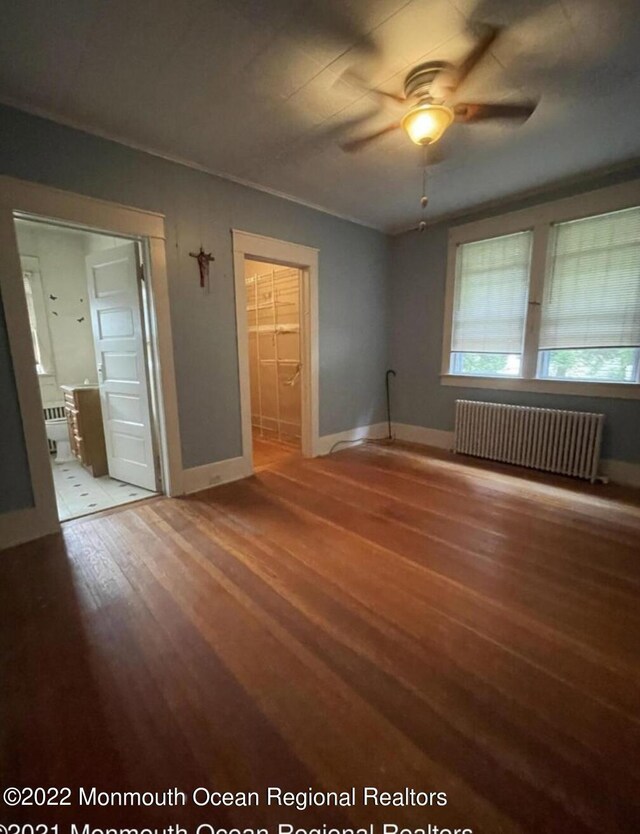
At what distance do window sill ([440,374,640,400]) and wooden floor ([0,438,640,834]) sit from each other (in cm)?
127

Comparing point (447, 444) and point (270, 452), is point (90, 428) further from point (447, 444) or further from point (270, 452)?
point (447, 444)

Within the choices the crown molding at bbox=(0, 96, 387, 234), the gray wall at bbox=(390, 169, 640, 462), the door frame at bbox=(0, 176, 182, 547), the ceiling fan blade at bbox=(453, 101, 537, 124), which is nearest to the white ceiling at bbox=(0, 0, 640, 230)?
the crown molding at bbox=(0, 96, 387, 234)

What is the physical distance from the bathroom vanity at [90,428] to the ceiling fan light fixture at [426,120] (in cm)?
351

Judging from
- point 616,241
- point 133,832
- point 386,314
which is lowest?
point 133,832

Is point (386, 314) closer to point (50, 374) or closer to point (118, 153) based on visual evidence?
point (118, 153)

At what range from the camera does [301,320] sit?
3.90 metres

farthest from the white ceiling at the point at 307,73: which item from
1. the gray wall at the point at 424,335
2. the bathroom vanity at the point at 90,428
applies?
the bathroom vanity at the point at 90,428

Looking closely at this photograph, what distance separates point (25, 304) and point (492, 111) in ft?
9.97

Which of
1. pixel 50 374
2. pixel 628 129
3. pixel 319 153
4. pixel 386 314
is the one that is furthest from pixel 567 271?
pixel 50 374

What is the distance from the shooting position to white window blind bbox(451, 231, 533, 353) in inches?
142

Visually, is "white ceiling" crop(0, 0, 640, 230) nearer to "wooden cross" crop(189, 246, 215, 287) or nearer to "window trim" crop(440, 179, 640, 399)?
"window trim" crop(440, 179, 640, 399)

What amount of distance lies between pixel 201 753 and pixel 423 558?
1.44 m

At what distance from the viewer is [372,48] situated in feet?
5.53

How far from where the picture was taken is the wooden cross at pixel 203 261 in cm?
291
